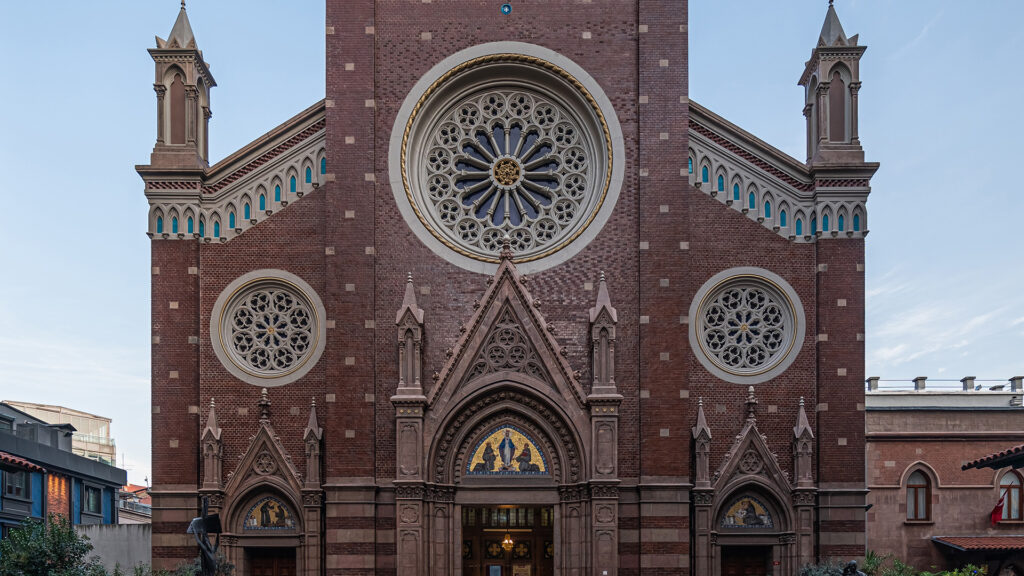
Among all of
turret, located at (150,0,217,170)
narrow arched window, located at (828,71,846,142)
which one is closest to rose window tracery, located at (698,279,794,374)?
narrow arched window, located at (828,71,846,142)

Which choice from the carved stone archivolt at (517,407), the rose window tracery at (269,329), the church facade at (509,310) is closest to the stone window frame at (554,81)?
the church facade at (509,310)

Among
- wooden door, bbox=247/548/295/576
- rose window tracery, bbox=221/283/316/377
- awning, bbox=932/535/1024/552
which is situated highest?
rose window tracery, bbox=221/283/316/377

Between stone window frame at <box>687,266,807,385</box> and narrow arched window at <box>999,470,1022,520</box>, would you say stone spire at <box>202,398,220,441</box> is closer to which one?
stone window frame at <box>687,266,807,385</box>

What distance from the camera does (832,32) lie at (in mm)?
33844

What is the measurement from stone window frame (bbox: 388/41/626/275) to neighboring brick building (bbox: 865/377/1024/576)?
1575 centimetres

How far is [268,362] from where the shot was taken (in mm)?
32688

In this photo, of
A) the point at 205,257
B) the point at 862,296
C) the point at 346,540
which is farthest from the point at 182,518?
the point at 862,296

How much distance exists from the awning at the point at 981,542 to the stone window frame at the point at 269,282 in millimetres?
25807

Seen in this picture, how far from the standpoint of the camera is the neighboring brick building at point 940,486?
39469 millimetres

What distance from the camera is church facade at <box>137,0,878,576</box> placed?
103 feet

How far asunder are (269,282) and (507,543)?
1188 cm

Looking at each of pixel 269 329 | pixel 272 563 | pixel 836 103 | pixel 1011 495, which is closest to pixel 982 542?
pixel 1011 495

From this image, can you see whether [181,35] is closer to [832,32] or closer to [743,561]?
[832,32]

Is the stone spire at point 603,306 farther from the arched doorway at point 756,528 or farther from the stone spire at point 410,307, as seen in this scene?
the arched doorway at point 756,528
